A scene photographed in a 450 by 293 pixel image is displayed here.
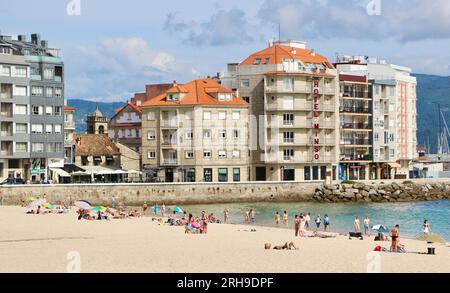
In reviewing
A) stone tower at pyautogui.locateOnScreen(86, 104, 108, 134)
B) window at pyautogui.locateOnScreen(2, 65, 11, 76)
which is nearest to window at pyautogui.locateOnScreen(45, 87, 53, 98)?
window at pyautogui.locateOnScreen(2, 65, 11, 76)

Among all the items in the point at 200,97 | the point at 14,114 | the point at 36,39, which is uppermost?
the point at 36,39

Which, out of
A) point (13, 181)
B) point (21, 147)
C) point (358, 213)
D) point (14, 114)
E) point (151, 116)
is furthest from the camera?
point (151, 116)

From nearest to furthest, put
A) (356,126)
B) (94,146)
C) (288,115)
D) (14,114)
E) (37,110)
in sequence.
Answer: (14,114)
(37,110)
(288,115)
(94,146)
(356,126)

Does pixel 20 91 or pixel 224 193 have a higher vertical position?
pixel 20 91

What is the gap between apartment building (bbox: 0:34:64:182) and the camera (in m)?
96.8

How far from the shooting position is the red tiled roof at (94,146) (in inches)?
4459

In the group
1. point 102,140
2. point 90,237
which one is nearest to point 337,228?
point 90,237

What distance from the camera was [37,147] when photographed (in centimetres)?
9688

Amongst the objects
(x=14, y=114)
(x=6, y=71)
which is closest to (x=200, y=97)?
(x=14, y=114)

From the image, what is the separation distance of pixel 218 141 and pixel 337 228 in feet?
132

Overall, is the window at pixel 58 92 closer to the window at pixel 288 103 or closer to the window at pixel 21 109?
the window at pixel 21 109

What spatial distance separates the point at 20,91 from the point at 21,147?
5936 mm

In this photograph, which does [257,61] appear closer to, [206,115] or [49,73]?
[206,115]

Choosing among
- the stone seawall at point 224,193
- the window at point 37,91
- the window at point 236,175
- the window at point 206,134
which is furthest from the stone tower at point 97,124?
the stone seawall at point 224,193
